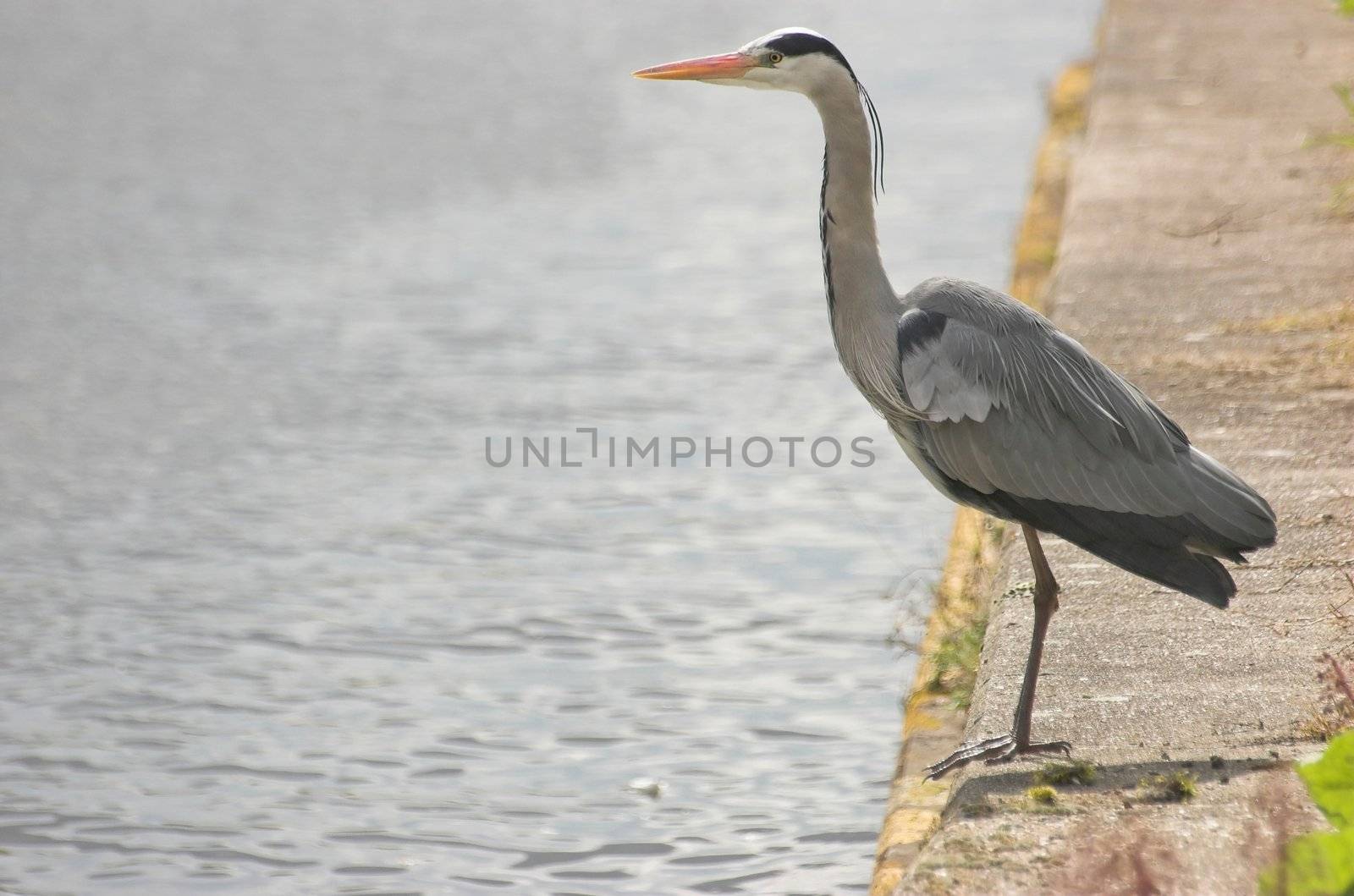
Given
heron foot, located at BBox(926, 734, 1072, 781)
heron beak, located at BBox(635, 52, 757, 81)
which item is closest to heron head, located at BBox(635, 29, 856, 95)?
heron beak, located at BBox(635, 52, 757, 81)

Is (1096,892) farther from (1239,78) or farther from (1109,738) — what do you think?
(1239,78)

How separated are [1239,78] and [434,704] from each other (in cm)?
700

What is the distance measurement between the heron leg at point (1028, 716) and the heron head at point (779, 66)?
1.14 metres

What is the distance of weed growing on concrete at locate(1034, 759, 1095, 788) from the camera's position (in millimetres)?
3549

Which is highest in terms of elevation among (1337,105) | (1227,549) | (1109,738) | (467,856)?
(1337,105)

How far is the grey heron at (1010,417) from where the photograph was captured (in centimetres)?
382

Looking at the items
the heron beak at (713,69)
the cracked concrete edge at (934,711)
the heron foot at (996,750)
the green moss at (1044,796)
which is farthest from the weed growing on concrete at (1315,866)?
the heron beak at (713,69)

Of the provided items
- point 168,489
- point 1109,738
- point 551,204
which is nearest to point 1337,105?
point 551,204

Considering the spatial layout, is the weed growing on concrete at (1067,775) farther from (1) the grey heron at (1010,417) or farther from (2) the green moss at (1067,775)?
(1) the grey heron at (1010,417)

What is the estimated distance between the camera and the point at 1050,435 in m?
3.95

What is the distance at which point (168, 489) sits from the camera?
25.0 feet

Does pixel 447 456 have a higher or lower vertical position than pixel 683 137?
lower

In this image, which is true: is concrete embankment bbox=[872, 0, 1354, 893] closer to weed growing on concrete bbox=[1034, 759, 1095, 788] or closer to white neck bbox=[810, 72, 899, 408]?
weed growing on concrete bbox=[1034, 759, 1095, 788]

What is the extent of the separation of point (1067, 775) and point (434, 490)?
441cm
